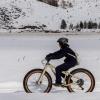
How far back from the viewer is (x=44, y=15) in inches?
1146

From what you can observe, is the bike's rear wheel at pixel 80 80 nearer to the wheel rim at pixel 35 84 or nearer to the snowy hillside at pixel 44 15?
the wheel rim at pixel 35 84

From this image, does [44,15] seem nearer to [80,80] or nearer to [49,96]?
[80,80]

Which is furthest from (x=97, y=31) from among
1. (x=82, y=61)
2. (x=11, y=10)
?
(x=82, y=61)

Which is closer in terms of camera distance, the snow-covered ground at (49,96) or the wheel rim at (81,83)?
the snow-covered ground at (49,96)

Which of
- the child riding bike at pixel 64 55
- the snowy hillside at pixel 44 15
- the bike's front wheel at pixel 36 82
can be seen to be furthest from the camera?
the snowy hillside at pixel 44 15

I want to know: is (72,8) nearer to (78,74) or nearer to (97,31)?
(97,31)

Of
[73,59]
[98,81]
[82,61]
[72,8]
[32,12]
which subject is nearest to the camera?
[73,59]

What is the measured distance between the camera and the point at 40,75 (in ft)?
24.0

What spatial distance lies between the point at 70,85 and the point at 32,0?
74.4ft

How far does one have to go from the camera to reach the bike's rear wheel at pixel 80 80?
24.2 ft

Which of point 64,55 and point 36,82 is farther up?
point 64,55

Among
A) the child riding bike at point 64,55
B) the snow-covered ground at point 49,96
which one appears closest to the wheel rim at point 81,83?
the child riding bike at point 64,55

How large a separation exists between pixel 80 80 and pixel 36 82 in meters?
0.78

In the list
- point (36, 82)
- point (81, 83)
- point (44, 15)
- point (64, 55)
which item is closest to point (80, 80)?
point (81, 83)
